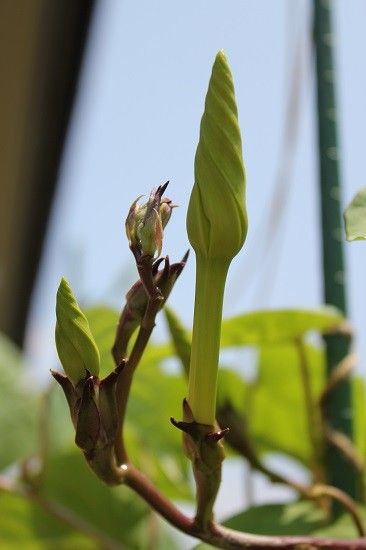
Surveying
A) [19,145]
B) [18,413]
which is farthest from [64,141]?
[18,413]

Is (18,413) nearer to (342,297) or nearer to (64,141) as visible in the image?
(342,297)

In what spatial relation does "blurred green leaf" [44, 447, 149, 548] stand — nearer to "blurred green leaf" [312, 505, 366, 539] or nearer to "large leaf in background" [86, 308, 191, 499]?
"large leaf in background" [86, 308, 191, 499]

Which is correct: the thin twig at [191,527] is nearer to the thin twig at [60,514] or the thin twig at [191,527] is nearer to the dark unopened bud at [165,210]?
the dark unopened bud at [165,210]

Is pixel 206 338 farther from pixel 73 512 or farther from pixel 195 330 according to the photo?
pixel 73 512

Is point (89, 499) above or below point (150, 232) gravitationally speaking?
below

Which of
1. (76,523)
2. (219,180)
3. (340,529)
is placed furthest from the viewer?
(76,523)

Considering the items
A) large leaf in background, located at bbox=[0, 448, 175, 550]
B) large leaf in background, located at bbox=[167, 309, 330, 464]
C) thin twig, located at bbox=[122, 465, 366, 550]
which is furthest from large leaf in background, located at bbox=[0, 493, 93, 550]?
thin twig, located at bbox=[122, 465, 366, 550]

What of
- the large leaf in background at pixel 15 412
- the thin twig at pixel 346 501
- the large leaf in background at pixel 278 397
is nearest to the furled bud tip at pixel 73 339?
the thin twig at pixel 346 501

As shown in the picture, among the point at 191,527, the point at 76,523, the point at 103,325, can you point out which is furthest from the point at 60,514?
the point at 191,527
